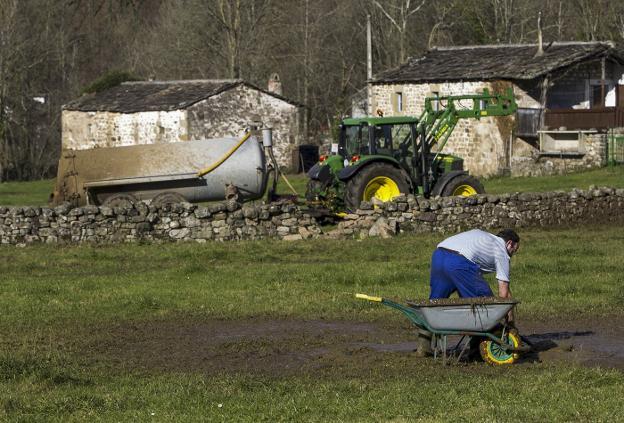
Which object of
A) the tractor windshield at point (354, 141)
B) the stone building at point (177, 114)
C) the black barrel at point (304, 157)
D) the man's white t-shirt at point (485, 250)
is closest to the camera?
the man's white t-shirt at point (485, 250)

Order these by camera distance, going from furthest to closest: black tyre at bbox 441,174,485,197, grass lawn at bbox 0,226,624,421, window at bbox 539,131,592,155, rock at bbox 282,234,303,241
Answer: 1. window at bbox 539,131,592,155
2. black tyre at bbox 441,174,485,197
3. rock at bbox 282,234,303,241
4. grass lawn at bbox 0,226,624,421

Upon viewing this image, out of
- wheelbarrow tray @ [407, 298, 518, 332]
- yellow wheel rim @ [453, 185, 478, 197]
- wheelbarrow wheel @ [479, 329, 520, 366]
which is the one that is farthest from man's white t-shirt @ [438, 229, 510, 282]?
yellow wheel rim @ [453, 185, 478, 197]

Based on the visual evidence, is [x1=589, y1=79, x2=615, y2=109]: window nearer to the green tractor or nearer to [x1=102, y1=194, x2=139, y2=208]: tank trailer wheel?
the green tractor

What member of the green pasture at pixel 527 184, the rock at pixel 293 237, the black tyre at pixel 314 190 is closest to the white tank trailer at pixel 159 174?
the black tyre at pixel 314 190

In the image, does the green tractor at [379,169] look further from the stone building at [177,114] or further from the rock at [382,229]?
the stone building at [177,114]

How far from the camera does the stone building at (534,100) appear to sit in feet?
140

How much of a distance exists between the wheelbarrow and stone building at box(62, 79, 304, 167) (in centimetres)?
3533

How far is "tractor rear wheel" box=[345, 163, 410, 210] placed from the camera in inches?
1027

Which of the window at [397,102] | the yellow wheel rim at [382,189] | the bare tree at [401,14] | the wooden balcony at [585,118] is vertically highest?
the bare tree at [401,14]

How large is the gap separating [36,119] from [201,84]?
1671 cm

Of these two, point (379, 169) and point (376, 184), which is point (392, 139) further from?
point (376, 184)

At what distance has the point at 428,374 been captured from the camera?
38.3 feet

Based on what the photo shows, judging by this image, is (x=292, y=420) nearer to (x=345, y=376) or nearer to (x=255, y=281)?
(x=345, y=376)

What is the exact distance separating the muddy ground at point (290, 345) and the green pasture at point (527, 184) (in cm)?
1794
